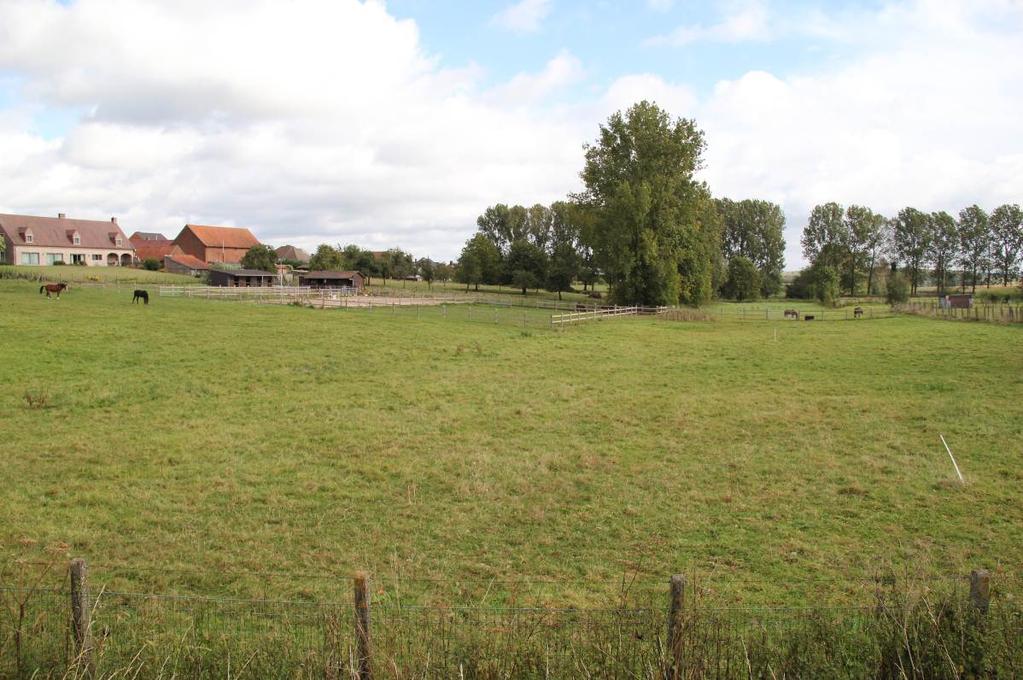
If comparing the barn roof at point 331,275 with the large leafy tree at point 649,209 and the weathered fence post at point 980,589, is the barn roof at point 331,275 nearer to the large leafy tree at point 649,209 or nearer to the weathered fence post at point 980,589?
the large leafy tree at point 649,209

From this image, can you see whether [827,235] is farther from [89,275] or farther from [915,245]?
[89,275]

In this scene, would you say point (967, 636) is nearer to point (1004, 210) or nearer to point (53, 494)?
point (53, 494)

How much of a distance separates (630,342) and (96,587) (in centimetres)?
3164

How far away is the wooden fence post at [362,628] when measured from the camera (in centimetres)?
552

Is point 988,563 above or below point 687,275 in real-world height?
below

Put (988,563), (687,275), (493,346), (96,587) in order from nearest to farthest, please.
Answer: (96,587), (988,563), (493,346), (687,275)

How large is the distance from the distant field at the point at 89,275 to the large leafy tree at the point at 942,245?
385ft

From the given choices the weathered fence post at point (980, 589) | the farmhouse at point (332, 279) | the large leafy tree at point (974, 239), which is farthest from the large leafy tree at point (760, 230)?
the weathered fence post at point (980, 589)

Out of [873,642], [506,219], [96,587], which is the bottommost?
[96,587]

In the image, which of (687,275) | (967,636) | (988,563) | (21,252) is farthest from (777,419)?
(21,252)

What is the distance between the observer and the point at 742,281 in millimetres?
109000

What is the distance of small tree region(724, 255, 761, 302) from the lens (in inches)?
4274

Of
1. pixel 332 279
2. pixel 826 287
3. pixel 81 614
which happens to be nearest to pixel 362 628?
pixel 81 614

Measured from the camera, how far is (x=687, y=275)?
6825 centimetres
